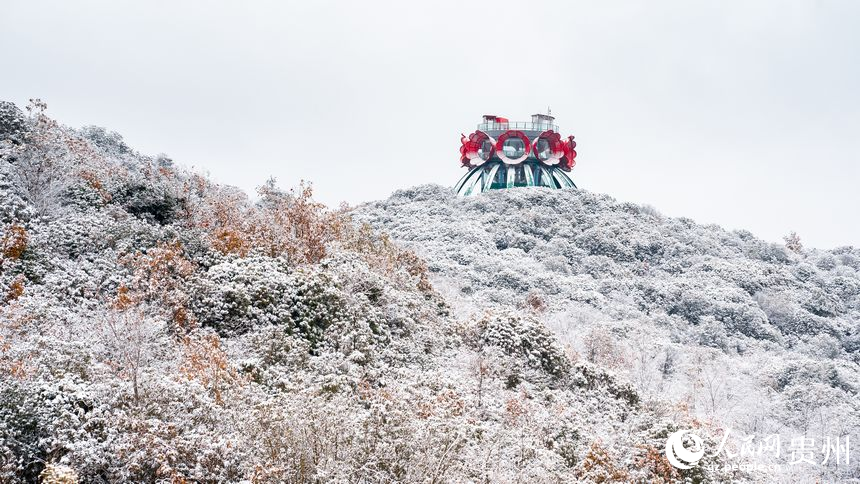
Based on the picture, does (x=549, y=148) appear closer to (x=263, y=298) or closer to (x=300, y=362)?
(x=263, y=298)

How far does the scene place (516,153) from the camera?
48375mm

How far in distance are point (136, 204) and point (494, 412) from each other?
34.4 ft

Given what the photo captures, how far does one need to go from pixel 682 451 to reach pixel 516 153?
36.1 metres

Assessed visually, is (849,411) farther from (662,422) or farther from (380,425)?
(380,425)

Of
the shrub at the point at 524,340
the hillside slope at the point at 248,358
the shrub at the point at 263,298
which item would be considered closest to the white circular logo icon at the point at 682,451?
the hillside slope at the point at 248,358

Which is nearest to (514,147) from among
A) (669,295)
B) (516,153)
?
(516,153)

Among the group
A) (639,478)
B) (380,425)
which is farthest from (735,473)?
(380,425)

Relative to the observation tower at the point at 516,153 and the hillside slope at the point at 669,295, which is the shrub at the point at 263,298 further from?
the observation tower at the point at 516,153

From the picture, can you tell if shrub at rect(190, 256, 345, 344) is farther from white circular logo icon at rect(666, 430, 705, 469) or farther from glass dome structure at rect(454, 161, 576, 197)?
glass dome structure at rect(454, 161, 576, 197)

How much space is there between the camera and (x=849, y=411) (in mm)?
22125

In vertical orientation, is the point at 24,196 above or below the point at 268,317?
above

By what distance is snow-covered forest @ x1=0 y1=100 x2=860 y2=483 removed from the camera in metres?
8.65

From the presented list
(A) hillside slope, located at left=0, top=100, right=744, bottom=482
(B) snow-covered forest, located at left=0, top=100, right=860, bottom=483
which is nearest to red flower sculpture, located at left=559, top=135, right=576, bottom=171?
(B) snow-covered forest, located at left=0, top=100, right=860, bottom=483

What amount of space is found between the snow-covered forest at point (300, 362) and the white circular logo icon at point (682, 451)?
0.27 metres
